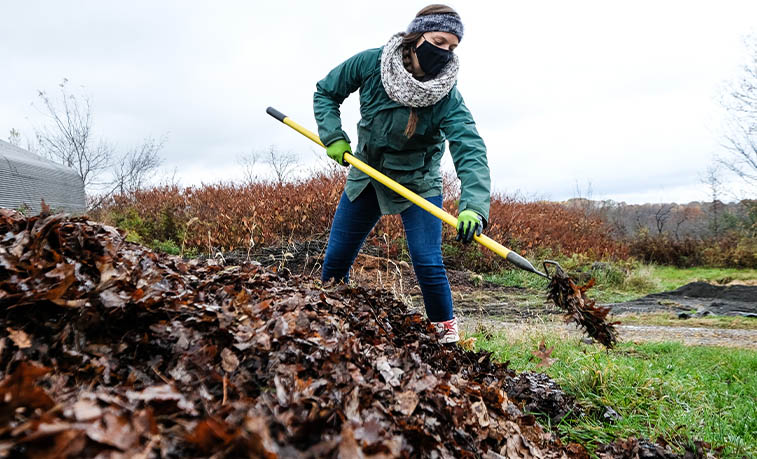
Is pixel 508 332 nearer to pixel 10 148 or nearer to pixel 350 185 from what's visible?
pixel 350 185

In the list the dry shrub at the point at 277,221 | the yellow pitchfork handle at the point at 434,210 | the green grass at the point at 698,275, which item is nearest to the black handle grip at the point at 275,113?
the yellow pitchfork handle at the point at 434,210

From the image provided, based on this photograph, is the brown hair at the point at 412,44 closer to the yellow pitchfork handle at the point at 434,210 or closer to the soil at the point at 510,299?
the yellow pitchfork handle at the point at 434,210

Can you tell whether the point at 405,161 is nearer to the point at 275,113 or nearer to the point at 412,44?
the point at 412,44

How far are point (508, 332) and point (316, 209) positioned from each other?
4731 mm

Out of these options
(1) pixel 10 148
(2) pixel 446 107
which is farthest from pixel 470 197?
(1) pixel 10 148

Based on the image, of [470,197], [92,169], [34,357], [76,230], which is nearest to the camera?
[34,357]

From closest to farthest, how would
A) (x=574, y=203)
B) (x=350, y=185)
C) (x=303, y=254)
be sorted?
1. (x=350, y=185)
2. (x=303, y=254)
3. (x=574, y=203)

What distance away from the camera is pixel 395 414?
4.20 ft

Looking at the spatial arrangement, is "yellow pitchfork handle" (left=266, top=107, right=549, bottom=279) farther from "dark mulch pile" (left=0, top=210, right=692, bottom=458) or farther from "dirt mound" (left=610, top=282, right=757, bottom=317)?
"dirt mound" (left=610, top=282, right=757, bottom=317)

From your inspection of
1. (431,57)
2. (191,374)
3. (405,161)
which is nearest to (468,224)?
(405,161)

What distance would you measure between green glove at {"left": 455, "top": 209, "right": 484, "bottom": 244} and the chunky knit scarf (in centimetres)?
75

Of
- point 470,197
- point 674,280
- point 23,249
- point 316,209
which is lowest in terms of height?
point 674,280

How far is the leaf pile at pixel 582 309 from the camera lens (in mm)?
2820

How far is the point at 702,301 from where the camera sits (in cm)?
923
